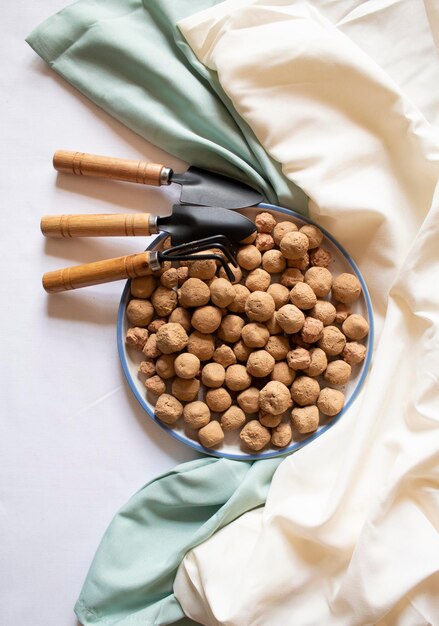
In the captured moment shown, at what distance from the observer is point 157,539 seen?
0.83 metres

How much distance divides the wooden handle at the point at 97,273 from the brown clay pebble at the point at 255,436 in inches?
9.6

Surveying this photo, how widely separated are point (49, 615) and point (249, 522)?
30cm

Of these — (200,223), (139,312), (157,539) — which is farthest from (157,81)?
(157,539)

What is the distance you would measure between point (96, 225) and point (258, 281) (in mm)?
228

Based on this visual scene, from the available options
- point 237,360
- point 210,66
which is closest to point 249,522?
point 237,360

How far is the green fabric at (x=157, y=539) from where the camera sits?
0.79 metres

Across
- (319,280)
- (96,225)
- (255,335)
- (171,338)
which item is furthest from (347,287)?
(96,225)

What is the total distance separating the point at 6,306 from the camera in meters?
0.86

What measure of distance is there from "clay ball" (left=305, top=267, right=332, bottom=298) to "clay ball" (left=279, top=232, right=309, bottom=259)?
0.11ft

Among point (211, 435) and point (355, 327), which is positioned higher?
point (355, 327)

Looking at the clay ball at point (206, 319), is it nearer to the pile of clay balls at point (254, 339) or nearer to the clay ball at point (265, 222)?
the pile of clay balls at point (254, 339)

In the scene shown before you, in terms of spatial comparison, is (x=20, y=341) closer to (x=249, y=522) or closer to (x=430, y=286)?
(x=249, y=522)

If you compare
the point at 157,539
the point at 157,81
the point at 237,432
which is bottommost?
the point at 157,539

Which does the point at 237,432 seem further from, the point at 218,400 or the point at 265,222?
the point at 265,222
